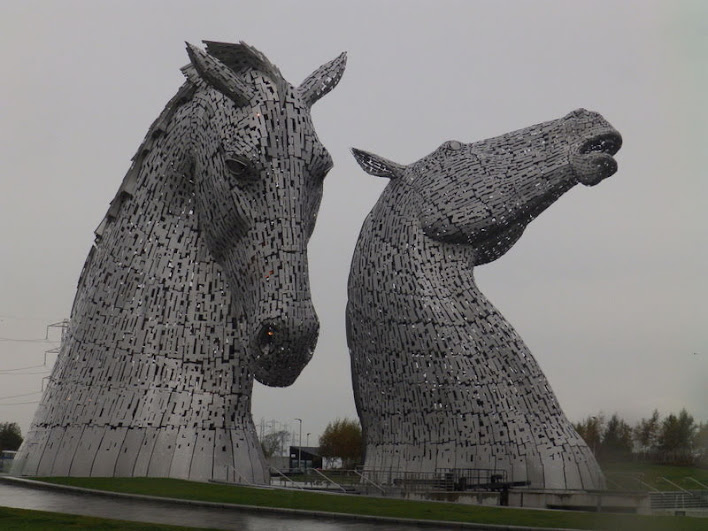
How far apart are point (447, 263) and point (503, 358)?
8.11 feet

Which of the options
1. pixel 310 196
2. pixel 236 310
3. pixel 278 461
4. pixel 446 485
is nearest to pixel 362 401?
pixel 446 485

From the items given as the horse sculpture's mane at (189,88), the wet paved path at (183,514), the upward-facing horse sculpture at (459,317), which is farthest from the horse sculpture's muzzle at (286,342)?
the upward-facing horse sculpture at (459,317)

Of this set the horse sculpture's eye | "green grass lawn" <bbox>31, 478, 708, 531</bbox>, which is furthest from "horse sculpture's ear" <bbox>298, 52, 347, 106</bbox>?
"green grass lawn" <bbox>31, 478, 708, 531</bbox>

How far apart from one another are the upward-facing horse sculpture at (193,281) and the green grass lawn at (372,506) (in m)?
0.75

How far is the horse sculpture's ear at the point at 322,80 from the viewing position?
12.9m

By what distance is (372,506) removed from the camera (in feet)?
37.4

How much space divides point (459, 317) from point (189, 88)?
8703 millimetres

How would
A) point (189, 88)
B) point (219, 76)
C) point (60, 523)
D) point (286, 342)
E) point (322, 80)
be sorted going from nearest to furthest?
point (60, 523)
point (286, 342)
point (219, 76)
point (322, 80)
point (189, 88)

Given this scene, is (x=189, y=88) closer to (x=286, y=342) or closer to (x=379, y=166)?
(x=286, y=342)

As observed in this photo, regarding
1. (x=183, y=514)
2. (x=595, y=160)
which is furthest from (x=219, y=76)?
(x=595, y=160)

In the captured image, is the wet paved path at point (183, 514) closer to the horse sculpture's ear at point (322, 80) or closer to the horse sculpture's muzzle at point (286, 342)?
the horse sculpture's muzzle at point (286, 342)

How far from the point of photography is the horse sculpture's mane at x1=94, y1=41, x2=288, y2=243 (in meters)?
12.4

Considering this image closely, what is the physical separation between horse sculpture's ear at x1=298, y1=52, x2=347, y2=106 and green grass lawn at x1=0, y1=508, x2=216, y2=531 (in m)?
6.30

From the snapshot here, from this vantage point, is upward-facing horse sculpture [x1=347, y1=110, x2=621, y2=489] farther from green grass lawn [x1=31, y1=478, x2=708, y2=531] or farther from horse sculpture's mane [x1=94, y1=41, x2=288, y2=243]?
horse sculpture's mane [x1=94, y1=41, x2=288, y2=243]
